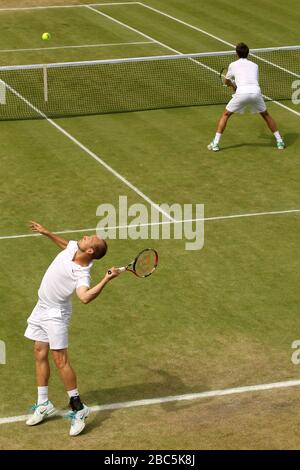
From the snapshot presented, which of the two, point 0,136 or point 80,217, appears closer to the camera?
point 80,217

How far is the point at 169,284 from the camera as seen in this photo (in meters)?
18.3

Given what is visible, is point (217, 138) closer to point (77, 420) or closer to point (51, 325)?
point (51, 325)

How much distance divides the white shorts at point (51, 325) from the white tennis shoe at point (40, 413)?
0.81m

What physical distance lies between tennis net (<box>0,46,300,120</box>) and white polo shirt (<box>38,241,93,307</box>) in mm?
14103

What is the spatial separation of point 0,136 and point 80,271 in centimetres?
1300

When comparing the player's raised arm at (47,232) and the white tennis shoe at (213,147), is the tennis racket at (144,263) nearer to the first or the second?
the player's raised arm at (47,232)

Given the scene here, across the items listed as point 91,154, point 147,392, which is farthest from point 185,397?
point 91,154

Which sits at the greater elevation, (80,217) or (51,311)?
(51,311)

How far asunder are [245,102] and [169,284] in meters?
7.72

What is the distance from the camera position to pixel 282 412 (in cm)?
1420

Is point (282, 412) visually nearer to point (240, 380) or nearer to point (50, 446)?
point (240, 380)

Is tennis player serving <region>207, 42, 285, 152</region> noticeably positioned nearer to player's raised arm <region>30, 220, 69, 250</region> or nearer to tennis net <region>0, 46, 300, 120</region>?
tennis net <region>0, 46, 300, 120</region>

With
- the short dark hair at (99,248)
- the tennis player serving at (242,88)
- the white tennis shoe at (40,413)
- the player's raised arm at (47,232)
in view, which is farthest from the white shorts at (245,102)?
the white tennis shoe at (40,413)

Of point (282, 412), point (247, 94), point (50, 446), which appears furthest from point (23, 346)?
point (247, 94)
